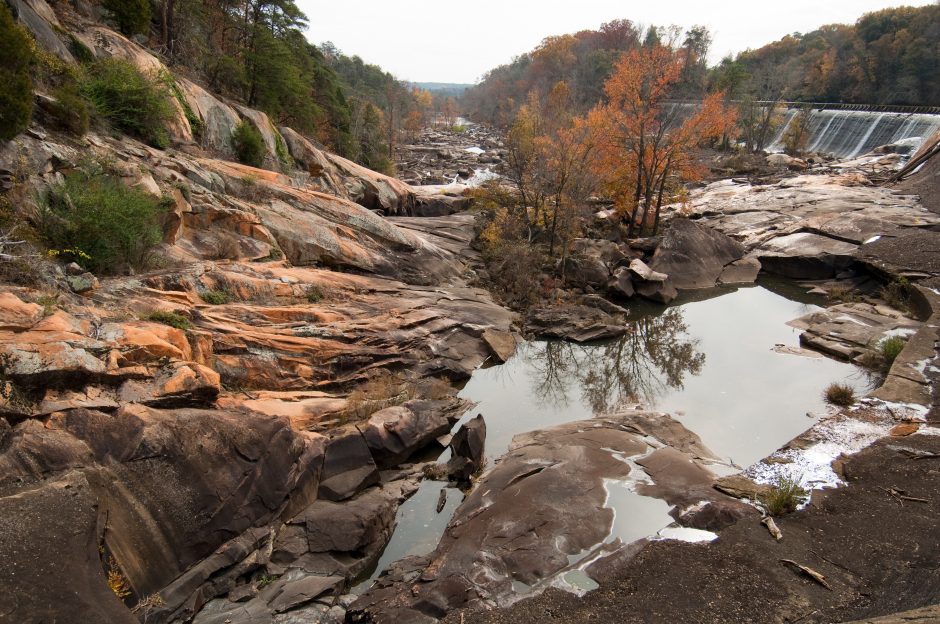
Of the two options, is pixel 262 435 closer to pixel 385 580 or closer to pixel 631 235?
pixel 385 580

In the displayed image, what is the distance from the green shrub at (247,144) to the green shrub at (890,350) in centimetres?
2139

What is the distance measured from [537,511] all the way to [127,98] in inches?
602

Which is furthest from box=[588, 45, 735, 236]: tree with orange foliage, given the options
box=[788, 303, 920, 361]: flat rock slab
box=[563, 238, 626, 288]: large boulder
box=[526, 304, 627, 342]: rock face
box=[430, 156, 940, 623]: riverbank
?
box=[430, 156, 940, 623]: riverbank

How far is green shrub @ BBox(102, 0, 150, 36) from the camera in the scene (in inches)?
693

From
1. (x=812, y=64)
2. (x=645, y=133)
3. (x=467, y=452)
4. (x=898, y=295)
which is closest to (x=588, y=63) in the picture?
(x=812, y=64)

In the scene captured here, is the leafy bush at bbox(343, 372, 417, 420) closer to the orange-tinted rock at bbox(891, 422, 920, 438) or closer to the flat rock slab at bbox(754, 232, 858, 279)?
the orange-tinted rock at bbox(891, 422, 920, 438)

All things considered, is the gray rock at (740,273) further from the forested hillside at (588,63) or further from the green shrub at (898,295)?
the forested hillside at (588,63)

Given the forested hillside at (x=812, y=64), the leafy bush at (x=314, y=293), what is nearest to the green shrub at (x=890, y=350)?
the leafy bush at (x=314, y=293)

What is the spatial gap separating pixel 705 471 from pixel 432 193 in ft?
91.8

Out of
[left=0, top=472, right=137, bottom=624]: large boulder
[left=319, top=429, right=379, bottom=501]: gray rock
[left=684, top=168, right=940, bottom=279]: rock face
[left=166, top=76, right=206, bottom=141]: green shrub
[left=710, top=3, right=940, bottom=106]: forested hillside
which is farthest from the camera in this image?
[left=710, top=3, right=940, bottom=106]: forested hillside

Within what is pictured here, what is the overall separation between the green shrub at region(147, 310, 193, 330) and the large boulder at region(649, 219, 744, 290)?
65.7 feet

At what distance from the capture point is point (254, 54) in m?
24.1

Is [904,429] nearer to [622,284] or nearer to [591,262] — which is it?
[622,284]

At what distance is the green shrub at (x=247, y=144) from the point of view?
1955cm
